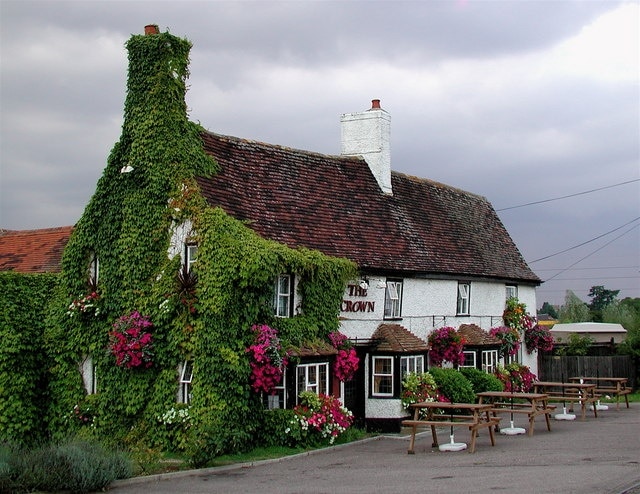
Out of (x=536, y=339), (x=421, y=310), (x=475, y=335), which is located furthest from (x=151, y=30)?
(x=536, y=339)

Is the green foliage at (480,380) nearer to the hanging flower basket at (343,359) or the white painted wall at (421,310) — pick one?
the white painted wall at (421,310)

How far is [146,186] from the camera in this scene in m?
22.3

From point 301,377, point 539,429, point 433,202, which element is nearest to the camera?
point 301,377

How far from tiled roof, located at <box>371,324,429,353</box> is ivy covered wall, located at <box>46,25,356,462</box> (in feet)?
7.76

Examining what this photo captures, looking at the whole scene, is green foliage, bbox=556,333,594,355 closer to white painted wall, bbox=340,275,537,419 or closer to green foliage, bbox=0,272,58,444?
white painted wall, bbox=340,275,537,419

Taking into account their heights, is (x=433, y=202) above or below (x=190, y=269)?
above

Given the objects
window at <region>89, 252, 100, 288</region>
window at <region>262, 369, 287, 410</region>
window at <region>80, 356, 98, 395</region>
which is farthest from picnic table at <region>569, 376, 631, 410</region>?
window at <region>89, 252, 100, 288</region>

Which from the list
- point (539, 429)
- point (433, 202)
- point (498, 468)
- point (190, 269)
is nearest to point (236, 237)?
point (190, 269)

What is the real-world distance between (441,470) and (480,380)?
11.3m

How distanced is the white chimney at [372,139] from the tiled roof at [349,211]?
15.9 inches

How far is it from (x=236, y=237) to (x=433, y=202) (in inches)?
527

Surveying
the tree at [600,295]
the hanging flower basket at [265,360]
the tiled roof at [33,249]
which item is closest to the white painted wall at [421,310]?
the hanging flower basket at [265,360]

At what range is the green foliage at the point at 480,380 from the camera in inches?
1105

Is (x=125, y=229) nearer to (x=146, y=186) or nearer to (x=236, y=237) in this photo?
(x=146, y=186)
